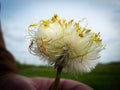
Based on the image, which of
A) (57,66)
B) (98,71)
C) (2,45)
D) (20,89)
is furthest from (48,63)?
(98,71)

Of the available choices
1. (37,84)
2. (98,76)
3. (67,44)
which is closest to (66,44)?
(67,44)

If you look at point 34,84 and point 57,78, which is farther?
point 34,84

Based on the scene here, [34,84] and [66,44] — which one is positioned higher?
[66,44]

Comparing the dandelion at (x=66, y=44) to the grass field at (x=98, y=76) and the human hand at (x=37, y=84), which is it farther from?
the grass field at (x=98, y=76)

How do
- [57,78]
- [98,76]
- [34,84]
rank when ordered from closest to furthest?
[57,78], [34,84], [98,76]

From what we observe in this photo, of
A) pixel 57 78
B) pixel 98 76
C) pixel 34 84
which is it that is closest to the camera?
pixel 57 78

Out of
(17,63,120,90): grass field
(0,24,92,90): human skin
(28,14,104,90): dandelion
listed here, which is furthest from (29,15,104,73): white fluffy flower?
(17,63,120,90): grass field

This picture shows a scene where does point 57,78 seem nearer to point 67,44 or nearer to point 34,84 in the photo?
point 67,44

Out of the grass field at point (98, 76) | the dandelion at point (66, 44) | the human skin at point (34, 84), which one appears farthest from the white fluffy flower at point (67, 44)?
the grass field at point (98, 76)

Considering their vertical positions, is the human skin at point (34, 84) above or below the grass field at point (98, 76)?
above
